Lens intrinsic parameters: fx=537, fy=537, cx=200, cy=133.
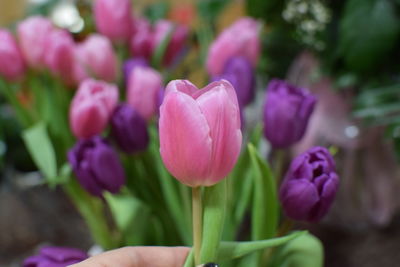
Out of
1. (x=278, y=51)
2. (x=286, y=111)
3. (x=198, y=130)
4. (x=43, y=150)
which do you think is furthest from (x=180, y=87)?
(x=278, y=51)

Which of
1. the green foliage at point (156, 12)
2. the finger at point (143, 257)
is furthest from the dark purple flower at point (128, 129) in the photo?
the green foliage at point (156, 12)

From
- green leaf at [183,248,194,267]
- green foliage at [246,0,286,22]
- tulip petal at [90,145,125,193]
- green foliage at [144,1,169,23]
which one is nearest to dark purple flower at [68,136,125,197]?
tulip petal at [90,145,125,193]

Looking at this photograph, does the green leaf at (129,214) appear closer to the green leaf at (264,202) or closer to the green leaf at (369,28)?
the green leaf at (264,202)

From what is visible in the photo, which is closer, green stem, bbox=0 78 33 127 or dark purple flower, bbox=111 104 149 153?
dark purple flower, bbox=111 104 149 153

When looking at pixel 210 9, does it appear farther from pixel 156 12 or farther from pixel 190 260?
pixel 190 260

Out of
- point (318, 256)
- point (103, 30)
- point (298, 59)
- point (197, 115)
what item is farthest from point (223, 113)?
point (298, 59)

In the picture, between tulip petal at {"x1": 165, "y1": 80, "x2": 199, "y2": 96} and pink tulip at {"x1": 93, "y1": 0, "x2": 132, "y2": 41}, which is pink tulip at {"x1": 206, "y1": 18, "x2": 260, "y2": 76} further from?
tulip petal at {"x1": 165, "y1": 80, "x2": 199, "y2": 96}

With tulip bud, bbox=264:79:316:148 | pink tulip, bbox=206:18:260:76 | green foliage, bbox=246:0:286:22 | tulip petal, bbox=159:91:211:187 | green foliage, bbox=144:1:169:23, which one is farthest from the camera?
green foliage, bbox=144:1:169:23
